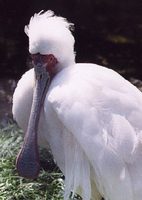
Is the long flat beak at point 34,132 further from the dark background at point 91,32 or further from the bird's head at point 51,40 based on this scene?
the dark background at point 91,32

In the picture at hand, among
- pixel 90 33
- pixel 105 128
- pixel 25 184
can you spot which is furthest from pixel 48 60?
pixel 90 33

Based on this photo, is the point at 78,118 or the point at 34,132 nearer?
the point at 78,118


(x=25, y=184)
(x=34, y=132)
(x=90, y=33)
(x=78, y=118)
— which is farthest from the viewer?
(x=90, y=33)

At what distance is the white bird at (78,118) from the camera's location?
3.62 meters

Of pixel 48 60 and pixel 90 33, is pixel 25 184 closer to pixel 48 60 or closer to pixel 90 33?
pixel 48 60

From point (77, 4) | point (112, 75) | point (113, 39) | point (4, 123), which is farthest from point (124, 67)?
point (112, 75)

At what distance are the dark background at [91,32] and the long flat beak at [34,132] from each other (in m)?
3.28

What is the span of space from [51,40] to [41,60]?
5.2 inches

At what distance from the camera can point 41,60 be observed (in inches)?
152

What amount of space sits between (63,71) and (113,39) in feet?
14.8

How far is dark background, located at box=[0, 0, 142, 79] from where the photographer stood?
24.9 ft

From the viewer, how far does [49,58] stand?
3875mm

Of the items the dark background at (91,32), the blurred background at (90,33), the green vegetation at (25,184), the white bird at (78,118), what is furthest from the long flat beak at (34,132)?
the dark background at (91,32)

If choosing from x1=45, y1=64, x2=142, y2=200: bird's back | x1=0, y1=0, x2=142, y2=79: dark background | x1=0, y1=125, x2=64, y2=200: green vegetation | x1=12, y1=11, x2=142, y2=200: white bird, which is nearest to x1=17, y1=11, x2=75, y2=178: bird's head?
x1=12, y1=11, x2=142, y2=200: white bird
